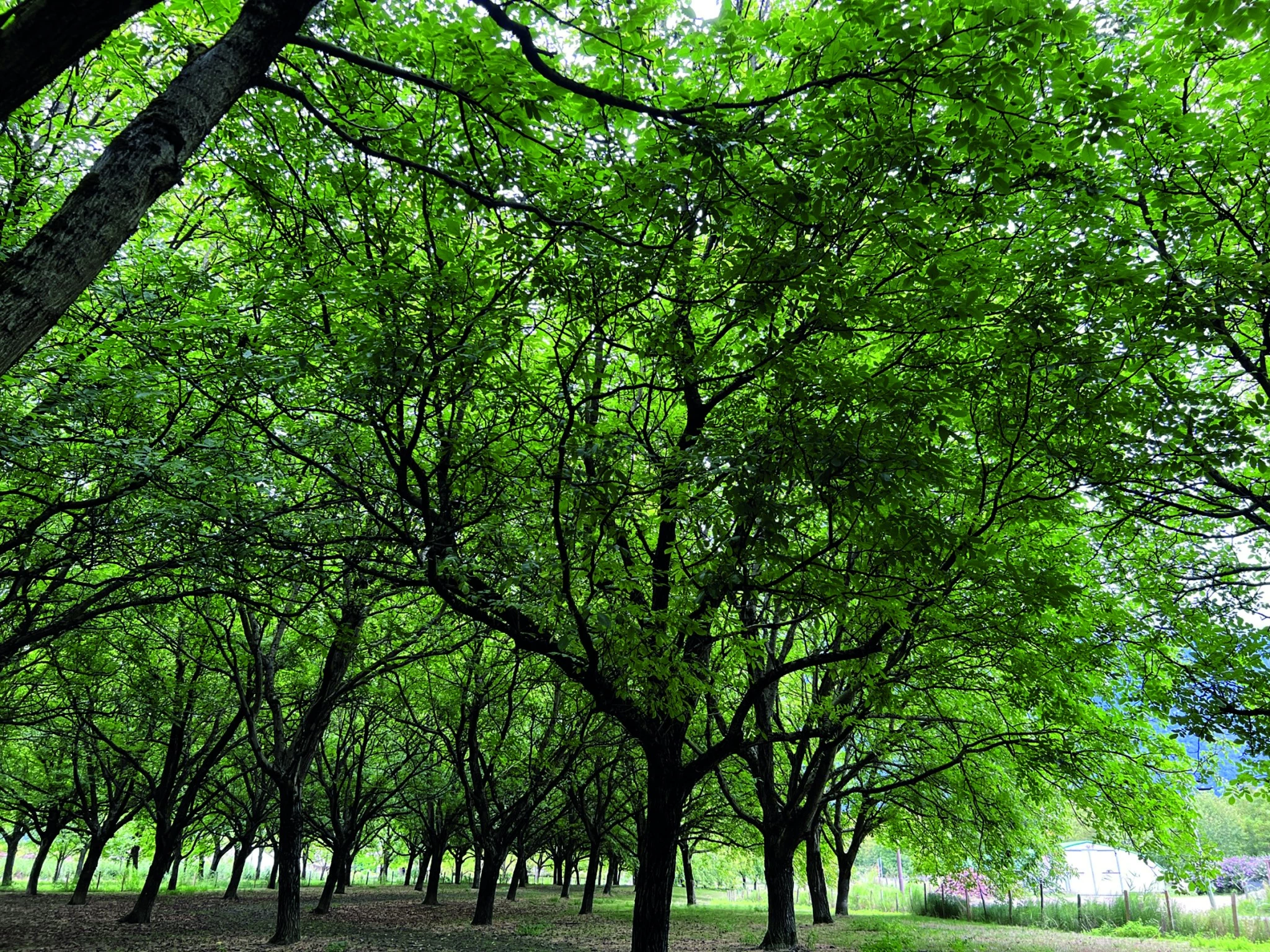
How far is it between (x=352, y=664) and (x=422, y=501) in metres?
12.2

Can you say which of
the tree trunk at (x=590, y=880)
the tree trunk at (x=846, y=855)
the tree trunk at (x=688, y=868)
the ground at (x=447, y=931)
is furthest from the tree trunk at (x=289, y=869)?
the tree trunk at (x=688, y=868)

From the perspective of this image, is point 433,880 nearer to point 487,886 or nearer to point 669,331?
point 487,886

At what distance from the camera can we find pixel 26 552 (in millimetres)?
9617

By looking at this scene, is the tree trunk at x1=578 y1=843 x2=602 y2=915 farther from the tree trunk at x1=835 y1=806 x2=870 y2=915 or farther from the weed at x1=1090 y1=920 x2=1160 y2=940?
the weed at x1=1090 y1=920 x2=1160 y2=940

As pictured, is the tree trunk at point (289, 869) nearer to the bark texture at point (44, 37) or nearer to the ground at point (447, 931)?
the ground at point (447, 931)

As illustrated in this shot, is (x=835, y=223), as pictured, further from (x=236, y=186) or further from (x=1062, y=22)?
(x=236, y=186)

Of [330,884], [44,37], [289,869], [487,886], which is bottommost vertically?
[330,884]

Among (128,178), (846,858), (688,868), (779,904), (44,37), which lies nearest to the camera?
(44,37)

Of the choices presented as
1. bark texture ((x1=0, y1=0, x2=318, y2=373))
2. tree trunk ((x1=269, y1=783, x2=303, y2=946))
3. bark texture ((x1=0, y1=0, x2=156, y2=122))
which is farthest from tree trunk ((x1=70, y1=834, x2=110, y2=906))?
bark texture ((x1=0, y1=0, x2=156, y2=122))

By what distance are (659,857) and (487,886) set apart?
12.6 metres

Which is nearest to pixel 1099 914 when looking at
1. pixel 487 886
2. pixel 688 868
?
pixel 688 868

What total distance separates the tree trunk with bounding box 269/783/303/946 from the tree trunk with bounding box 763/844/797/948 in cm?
947

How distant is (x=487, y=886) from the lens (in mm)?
18953

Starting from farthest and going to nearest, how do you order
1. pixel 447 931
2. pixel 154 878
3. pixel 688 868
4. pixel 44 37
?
pixel 688 868
pixel 447 931
pixel 154 878
pixel 44 37
